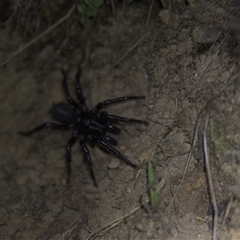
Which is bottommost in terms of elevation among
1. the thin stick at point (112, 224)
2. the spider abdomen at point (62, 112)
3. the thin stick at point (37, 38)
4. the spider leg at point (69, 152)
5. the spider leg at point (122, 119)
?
the thin stick at point (112, 224)

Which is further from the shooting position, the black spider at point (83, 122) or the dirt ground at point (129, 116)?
the black spider at point (83, 122)

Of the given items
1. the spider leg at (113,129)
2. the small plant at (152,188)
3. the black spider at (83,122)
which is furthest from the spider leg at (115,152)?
the small plant at (152,188)

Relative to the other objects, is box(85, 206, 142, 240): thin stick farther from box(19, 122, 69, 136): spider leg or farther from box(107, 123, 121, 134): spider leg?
box(19, 122, 69, 136): spider leg

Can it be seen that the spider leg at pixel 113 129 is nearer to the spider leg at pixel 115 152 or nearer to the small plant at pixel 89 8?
the spider leg at pixel 115 152

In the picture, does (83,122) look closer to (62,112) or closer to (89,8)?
(62,112)

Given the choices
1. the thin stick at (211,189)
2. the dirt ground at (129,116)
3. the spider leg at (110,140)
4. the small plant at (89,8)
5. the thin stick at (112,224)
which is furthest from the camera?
the small plant at (89,8)

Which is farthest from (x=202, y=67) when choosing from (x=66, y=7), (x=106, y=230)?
(x=66, y=7)

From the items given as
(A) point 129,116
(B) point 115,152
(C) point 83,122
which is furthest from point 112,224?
(C) point 83,122

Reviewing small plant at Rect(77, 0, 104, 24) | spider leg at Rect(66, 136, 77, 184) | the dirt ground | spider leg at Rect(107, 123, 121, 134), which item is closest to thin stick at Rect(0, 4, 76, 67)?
the dirt ground
